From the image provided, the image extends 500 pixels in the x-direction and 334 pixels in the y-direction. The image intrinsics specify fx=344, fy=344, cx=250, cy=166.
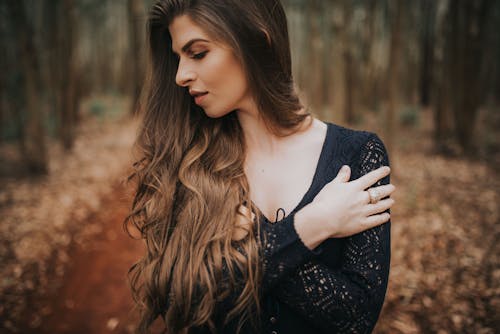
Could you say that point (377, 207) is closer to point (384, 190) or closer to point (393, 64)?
point (384, 190)

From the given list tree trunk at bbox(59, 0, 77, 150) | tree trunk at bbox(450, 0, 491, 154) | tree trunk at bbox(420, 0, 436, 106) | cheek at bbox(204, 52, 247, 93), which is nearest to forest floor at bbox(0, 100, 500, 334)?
cheek at bbox(204, 52, 247, 93)

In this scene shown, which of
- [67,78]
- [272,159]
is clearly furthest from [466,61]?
[67,78]

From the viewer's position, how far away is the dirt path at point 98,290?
3.79 meters

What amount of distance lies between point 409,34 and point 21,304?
19377 millimetres

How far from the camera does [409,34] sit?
58.0ft

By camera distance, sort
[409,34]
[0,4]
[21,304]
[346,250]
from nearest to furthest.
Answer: [346,250] < [21,304] < [0,4] < [409,34]

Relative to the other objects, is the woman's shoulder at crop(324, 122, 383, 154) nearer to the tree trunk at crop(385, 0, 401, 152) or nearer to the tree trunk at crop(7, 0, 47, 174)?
the tree trunk at crop(385, 0, 401, 152)

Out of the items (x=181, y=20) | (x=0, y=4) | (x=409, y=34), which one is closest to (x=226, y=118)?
(x=181, y=20)

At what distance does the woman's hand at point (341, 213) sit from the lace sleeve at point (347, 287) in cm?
8

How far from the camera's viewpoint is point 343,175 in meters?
1.53

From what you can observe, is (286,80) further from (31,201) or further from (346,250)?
(31,201)

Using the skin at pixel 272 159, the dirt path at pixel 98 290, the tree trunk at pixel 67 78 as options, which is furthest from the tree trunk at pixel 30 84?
the skin at pixel 272 159

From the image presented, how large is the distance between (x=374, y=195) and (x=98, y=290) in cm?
404

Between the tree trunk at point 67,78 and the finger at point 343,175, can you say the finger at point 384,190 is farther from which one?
the tree trunk at point 67,78
